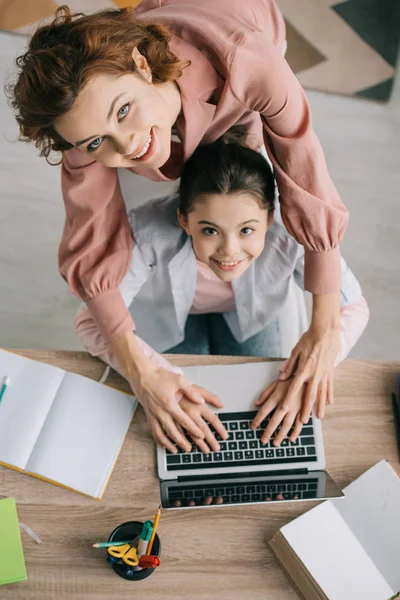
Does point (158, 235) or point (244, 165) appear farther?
point (158, 235)

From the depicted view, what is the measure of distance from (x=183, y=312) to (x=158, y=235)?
23cm

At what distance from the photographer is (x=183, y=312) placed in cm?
145

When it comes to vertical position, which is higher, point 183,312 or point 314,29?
point 314,29

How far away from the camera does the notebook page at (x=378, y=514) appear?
3.49ft

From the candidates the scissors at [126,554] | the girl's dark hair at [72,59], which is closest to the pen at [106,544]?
the scissors at [126,554]

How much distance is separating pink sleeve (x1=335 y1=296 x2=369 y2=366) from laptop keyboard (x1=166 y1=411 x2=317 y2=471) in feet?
0.62

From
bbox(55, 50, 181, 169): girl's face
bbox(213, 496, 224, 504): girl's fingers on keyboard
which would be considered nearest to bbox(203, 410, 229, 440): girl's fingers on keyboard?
bbox(213, 496, 224, 504): girl's fingers on keyboard

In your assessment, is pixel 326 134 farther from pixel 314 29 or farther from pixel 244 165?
pixel 244 165

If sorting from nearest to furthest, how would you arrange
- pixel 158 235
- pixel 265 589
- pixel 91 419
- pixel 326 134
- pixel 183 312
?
pixel 265 589, pixel 91 419, pixel 158 235, pixel 183 312, pixel 326 134

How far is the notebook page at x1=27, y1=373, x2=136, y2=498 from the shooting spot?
114 cm

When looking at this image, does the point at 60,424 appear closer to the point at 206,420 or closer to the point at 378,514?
the point at 206,420

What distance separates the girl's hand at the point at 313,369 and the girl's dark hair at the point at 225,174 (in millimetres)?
265

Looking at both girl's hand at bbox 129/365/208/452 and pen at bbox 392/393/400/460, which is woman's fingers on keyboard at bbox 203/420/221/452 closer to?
girl's hand at bbox 129/365/208/452

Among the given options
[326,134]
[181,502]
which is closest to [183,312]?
[181,502]
